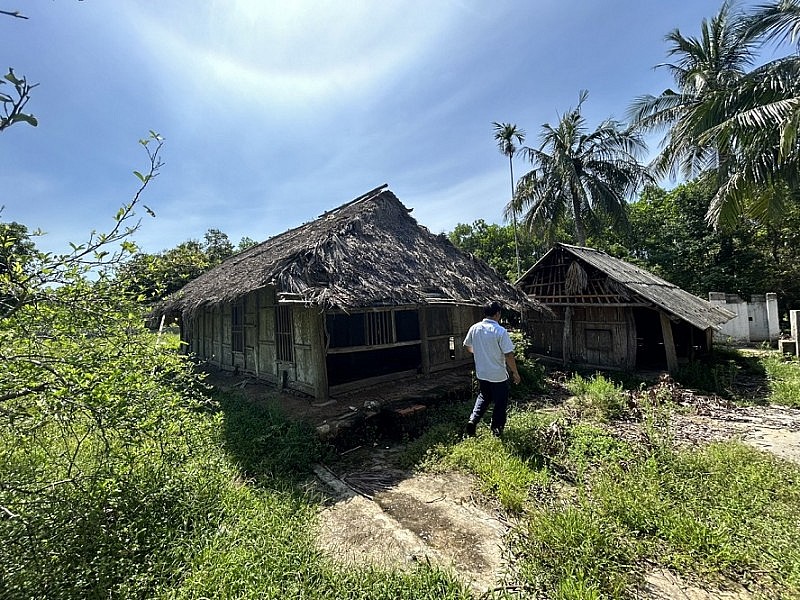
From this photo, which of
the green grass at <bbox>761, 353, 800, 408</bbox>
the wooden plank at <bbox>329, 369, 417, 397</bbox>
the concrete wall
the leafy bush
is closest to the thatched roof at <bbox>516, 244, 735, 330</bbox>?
the green grass at <bbox>761, 353, 800, 408</bbox>

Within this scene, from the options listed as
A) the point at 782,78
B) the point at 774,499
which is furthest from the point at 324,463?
the point at 782,78

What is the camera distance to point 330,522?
3416mm

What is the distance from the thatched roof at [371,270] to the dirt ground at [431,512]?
2016 mm

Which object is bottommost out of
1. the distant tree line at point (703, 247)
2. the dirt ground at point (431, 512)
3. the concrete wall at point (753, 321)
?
the dirt ground at point (431, 512)

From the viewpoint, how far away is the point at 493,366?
4961mm

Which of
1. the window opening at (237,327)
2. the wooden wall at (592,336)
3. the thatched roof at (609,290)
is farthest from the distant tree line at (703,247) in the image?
the window opening at (237,327)

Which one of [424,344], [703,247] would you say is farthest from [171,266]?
[703,247]

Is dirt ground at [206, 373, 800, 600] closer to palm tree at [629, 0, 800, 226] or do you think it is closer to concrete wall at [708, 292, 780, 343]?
palm tree at [629, 0, 800, 226]

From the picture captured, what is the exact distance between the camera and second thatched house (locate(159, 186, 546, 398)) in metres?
6.42

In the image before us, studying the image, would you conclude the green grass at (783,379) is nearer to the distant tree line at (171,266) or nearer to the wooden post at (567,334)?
the wooden post at (567,334)

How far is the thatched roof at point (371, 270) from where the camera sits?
241 inches

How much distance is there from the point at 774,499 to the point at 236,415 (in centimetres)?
689

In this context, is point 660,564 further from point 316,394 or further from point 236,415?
point 236,415

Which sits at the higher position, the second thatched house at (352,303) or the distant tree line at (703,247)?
the distant tree line at (703,247)
